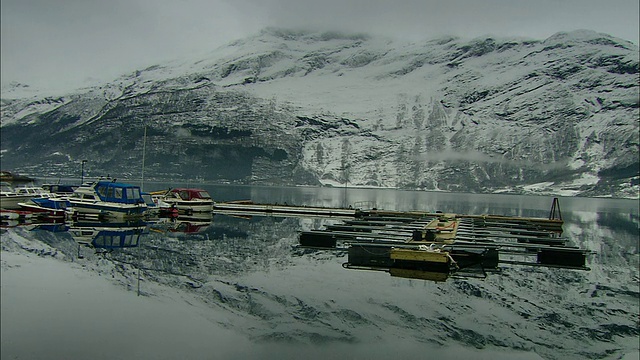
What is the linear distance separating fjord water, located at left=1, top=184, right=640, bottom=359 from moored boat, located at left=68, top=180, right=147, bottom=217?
1649 cm

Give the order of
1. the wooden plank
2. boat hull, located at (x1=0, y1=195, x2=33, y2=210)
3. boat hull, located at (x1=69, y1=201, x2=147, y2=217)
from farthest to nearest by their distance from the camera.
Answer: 1. boat hull, located at (x1=0, y1=195, x2=33, y2=210)
2. boat hull, located at (x1=69, y1=201, x2=147, y2=217)
3. the wooden plank

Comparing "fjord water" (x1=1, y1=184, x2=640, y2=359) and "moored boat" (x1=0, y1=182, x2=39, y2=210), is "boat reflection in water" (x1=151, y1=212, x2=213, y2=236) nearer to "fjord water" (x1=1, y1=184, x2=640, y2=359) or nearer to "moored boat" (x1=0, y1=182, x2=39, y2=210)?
"fjord water" (x1=1, y1=184, x2=640, y2=359)

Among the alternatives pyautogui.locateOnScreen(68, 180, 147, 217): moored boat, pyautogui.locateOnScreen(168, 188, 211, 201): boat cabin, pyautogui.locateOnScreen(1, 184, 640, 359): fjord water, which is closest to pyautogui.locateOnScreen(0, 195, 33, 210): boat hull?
pyautogui.locateOnScreen(68, 180, 147, 217): moored boat

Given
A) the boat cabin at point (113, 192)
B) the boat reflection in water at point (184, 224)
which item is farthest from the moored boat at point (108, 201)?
the boat reflection in water at point (184, 224)

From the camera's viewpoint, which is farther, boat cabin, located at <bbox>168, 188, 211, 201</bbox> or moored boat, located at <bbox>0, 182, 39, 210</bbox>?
boat cabin, located at <bbox>168, 188, 211, 201</bbox>

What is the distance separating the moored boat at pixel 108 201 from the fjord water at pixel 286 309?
16.5 meters

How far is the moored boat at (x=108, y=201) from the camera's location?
49.4 meters

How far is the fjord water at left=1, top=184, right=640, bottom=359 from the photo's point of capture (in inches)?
631

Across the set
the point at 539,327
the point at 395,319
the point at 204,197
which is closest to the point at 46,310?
the point at 395,319

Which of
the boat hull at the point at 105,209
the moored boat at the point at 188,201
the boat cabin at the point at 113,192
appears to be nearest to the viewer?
the boat hull at the point at 105,209

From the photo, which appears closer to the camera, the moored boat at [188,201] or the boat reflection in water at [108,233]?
the boat reflection in water at [108,233]

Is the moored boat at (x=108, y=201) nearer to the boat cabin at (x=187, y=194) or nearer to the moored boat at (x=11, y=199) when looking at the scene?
the moored boat at (x=11, y=199)

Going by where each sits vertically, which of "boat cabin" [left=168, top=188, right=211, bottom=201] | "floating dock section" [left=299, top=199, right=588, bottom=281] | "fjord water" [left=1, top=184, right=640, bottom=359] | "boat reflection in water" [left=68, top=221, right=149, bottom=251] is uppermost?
"boat cabin" [left=168, top=188, right=211, bottom=201]

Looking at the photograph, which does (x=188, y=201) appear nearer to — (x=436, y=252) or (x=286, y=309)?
(x=436, y=252)
